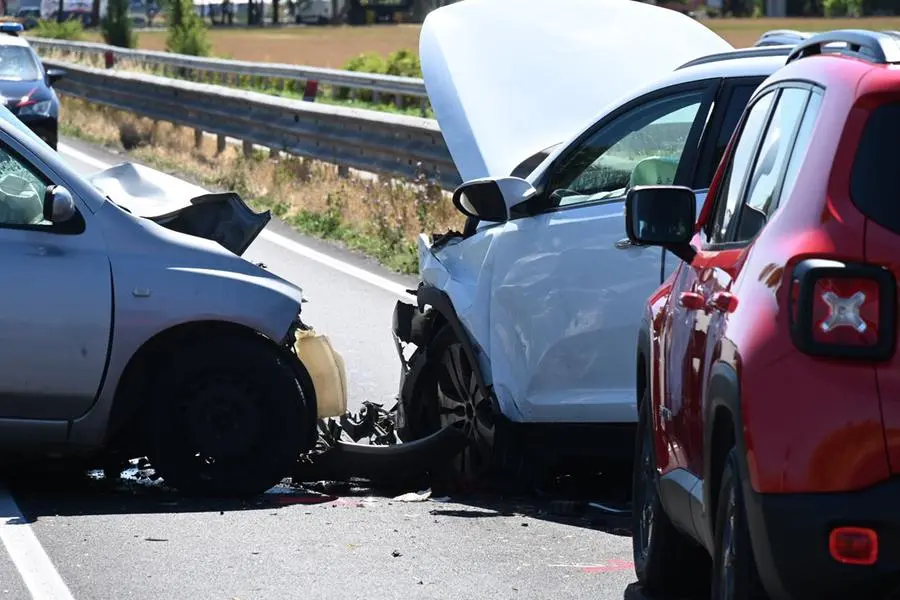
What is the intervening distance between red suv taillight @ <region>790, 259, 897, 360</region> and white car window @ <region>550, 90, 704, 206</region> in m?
3.40

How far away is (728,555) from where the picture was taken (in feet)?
14.8

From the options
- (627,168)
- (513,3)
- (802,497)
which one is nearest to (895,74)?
(802,497)

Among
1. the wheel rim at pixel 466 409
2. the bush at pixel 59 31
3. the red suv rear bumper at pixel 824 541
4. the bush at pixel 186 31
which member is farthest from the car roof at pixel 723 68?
the bush at pixel 59 31

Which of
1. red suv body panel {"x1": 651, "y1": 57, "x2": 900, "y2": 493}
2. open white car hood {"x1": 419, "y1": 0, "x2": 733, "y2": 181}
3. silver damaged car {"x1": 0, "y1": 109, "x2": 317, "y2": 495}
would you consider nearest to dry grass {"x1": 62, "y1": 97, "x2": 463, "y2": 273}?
open white car hood {"x1": 419, "y1": 0, "x2": 733, "y2": 181}

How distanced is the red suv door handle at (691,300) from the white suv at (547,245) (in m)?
1.91

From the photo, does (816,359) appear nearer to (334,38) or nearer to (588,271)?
(588,271)

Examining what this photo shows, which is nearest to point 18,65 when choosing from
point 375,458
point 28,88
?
point 28,88

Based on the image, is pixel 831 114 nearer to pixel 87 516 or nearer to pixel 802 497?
pixel 802 497

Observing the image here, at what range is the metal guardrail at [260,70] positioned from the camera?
31.8 m

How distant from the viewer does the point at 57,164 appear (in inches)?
306

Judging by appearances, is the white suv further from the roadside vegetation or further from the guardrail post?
the roadside vegetation

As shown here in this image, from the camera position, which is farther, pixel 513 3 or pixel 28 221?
pixel 513 3

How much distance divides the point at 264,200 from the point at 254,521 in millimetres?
12860

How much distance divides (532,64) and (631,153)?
4.03ft
